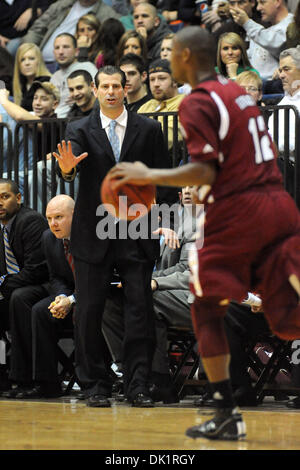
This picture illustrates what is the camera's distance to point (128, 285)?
6598 millimetres

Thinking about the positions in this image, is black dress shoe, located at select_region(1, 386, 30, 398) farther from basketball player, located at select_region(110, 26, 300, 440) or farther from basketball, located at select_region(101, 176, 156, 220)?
basketball player, located at select_region(110, 26, 300, 440)

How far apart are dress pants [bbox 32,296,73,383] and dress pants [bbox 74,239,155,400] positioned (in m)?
0.71

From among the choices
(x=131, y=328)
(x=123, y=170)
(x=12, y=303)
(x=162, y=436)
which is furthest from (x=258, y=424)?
(x=12, y=303)

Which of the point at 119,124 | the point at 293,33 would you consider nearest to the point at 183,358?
the point at 119,124

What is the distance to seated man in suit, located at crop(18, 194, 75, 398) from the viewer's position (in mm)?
7254

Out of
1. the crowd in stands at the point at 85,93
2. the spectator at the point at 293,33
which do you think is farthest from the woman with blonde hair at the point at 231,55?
the spectator at the point at 293,33

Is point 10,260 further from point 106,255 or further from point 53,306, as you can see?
point 106,255

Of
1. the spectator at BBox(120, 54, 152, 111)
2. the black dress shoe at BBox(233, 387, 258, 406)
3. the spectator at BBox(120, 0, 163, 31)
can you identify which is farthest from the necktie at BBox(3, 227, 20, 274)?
the spectator at BBox(120, 0, 163, 31)

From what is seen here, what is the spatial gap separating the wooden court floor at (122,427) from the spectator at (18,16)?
817cm

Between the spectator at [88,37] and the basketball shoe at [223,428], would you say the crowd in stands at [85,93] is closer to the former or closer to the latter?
the spectator at [88,37]

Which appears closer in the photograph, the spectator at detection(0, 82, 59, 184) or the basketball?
the basketball

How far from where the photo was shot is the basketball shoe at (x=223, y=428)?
14.9 feet
